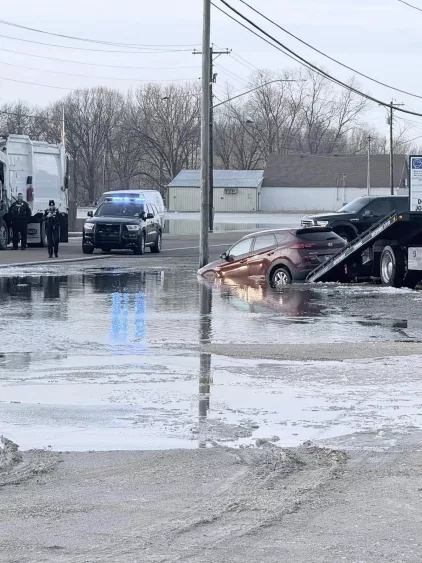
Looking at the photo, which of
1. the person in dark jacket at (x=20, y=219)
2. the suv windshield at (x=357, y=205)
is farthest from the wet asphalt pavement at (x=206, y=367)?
the person in dark jacket at (x=20, y=219)

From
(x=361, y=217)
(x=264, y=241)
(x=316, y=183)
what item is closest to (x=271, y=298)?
(x=264, y=241)

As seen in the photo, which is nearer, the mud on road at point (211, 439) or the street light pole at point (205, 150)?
the mud on road at point (211, 439)

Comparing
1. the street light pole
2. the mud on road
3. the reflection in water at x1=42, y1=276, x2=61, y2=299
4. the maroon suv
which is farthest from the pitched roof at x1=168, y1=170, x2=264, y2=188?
the mud on road

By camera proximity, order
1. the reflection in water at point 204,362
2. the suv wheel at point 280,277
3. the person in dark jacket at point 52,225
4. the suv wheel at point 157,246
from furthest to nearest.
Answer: the suv wheel at point 157,246 → the person in dark jacket at point 52,225 → the suv wheel at point 280,277 → the reflection in water at point 204,362

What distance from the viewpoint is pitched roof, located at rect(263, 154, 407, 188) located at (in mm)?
121688

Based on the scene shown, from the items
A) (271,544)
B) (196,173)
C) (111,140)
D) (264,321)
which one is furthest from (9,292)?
(111,140)

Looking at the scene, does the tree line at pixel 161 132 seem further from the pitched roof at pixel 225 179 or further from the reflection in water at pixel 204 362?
the reflection in water at pixel 204 362

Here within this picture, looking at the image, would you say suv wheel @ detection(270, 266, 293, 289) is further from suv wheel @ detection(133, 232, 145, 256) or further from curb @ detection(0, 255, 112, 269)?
suv wheel @ detection(133, 232, 145, 256)

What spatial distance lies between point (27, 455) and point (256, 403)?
9.01 ft

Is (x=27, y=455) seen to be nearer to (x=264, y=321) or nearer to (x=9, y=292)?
(x=264, y=321)

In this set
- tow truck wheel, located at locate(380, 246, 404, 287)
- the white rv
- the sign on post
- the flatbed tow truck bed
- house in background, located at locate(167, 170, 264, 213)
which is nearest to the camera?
the flatbed tow truck bed

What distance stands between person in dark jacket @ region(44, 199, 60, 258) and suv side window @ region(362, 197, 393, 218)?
9377mm

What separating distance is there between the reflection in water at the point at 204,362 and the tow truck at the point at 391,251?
11.3 ft

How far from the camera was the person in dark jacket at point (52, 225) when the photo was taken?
109 feet
